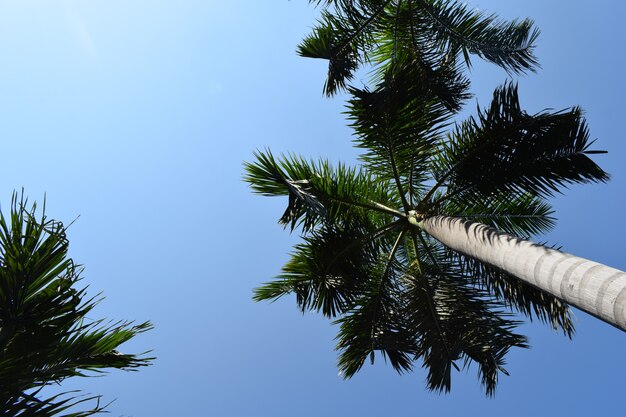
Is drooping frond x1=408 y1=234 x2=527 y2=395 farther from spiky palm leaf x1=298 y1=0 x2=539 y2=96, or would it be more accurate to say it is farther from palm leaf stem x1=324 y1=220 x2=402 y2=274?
spiky palm leaf x1=298 y1=0 x2=539 y2=96

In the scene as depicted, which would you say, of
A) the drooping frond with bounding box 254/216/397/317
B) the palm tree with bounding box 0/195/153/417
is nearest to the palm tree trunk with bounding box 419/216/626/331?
the drooping frond with bounding box 254/216/397/317

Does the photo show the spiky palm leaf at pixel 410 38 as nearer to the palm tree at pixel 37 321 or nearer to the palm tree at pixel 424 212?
the palm tree at pixel 424 212

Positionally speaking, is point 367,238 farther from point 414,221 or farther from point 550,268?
point 550,268

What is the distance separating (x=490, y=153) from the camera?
7867 mm

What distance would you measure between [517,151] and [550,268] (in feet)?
10.1

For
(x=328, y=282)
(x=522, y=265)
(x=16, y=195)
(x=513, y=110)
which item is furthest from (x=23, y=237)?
(x=513, y=110)

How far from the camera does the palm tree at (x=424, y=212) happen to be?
760 cm

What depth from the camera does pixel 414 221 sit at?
8688 millimetres

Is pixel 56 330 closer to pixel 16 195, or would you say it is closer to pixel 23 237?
pixel 23 237

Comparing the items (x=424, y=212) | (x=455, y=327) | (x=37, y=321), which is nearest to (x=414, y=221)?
(x=424, y=212)

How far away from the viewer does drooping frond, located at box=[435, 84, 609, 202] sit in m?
7.30

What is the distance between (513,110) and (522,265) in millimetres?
2828

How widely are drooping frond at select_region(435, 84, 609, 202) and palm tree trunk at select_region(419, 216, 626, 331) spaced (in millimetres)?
1248

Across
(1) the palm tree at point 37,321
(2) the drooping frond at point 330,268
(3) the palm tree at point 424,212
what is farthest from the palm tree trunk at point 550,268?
(1) the palm tree at point 37,321
